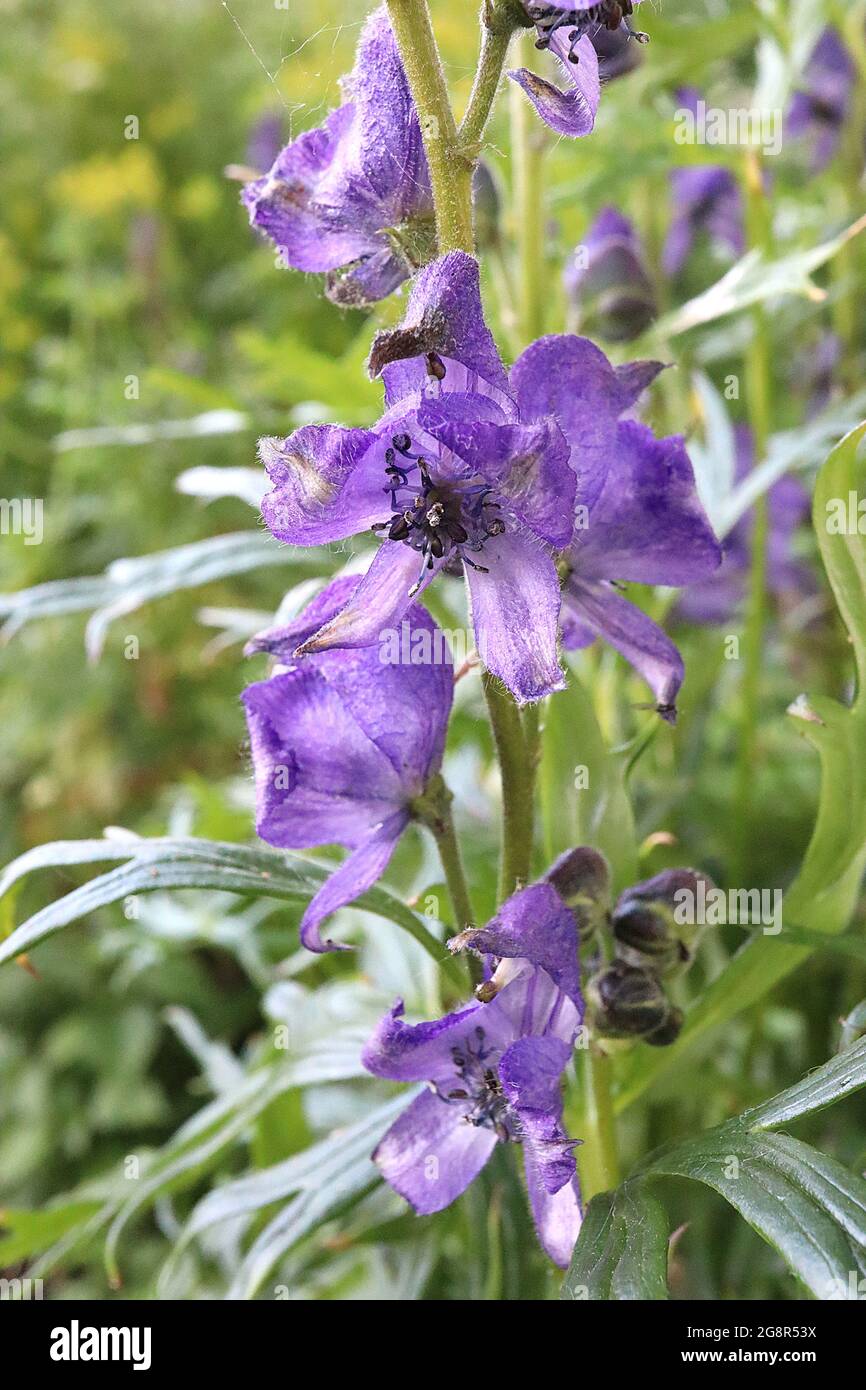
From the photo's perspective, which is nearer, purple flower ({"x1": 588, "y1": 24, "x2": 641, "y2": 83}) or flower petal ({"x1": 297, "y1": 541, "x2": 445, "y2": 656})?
flower petal ({"x1": 297, "y1": 541, "x2": 445, "y2": 656})

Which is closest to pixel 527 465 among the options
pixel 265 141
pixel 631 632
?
pixel 631 632

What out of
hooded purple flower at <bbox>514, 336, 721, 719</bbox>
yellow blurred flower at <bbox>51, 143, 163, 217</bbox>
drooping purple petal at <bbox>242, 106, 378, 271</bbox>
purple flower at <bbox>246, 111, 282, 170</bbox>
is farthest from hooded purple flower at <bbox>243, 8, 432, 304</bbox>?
yellow blurred flower at <bbox>51, 143, 163, 217</bbox>

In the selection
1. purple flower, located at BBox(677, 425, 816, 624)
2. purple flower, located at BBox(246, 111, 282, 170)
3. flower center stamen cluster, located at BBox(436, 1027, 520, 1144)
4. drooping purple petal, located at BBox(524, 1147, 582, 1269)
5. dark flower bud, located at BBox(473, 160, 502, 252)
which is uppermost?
purple flower, located at BBox(246, 111, 282, 170)

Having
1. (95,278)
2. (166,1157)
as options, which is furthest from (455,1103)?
(95,278)

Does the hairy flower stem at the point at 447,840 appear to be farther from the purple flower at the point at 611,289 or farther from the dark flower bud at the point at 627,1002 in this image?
the purple flower at the point at 611,289

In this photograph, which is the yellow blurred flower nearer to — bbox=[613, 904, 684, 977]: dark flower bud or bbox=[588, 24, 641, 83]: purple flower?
bbox=[588, 24, 641, 83]: purple flower

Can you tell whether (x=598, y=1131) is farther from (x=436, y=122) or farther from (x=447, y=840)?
(x=436, y=122)
